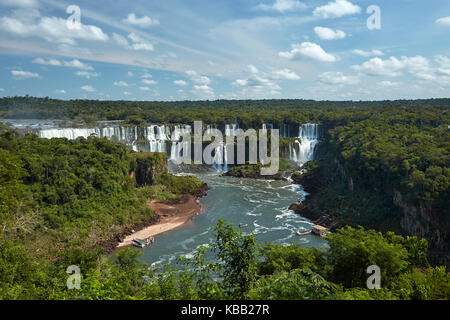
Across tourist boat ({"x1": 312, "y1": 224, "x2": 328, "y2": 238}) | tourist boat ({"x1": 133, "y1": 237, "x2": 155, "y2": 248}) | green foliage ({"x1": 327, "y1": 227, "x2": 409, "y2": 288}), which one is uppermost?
green foliage ({"x1": 327, "y1": 227, "x2": 409, "y2": 288})

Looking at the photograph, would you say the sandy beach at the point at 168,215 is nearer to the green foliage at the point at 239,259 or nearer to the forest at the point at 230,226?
the forest at the point at 230,226

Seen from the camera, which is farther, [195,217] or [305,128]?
[305,128]

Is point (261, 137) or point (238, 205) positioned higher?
point (261, 137)

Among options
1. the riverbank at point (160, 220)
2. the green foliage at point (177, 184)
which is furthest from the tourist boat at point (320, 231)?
the green foliage at point (177, 184)

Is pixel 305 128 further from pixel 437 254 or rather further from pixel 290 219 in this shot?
pixel 437 254

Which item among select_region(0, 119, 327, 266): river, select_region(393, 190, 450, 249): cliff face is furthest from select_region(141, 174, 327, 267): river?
select_region(393, 190, 450, 249): cliff face

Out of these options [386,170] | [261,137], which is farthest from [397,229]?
[261,137]

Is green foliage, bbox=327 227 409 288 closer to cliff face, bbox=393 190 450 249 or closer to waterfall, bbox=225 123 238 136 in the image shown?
cliff face, bbox=393 190 450 249
